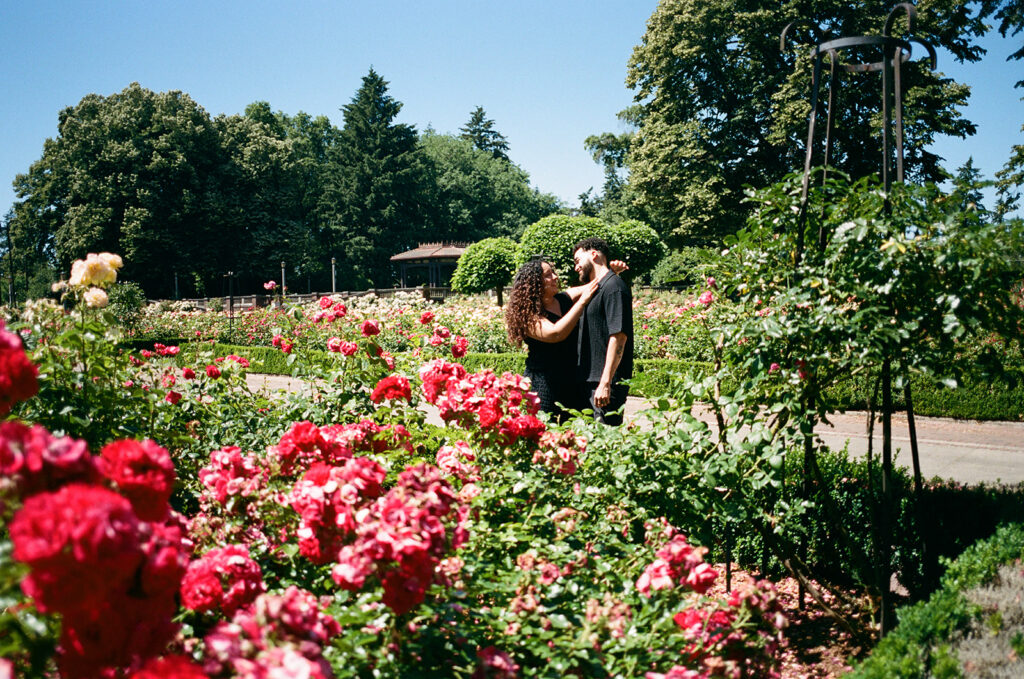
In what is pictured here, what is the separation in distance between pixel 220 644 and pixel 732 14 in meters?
26.6

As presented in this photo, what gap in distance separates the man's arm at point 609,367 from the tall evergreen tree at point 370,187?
141 ft

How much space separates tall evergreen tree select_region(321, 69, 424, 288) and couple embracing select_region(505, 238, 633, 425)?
42844 mm

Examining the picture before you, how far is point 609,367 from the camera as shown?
152 inches

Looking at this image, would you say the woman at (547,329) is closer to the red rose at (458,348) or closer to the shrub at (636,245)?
the red rose at (458,348)

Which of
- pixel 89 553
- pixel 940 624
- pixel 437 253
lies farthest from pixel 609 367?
pixel 437 253

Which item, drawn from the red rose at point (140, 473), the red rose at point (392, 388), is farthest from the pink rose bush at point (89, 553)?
the red rose at point (392, 388)

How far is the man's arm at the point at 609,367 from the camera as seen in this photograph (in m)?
3.85

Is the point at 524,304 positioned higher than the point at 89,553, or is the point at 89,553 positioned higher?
the point at 524,304

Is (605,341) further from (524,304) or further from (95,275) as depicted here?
(95,275)

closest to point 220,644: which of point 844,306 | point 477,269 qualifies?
point 844,306

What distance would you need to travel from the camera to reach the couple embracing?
3879 millimetres

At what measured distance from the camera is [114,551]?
89 cm

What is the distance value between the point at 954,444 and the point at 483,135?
6640 cm

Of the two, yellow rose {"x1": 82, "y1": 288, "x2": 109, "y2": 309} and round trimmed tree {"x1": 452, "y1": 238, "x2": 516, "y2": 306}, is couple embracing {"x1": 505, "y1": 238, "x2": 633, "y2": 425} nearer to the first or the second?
yellow rose {"x1": 82, "y1": 288, "x2": 109, "y2": 309}
